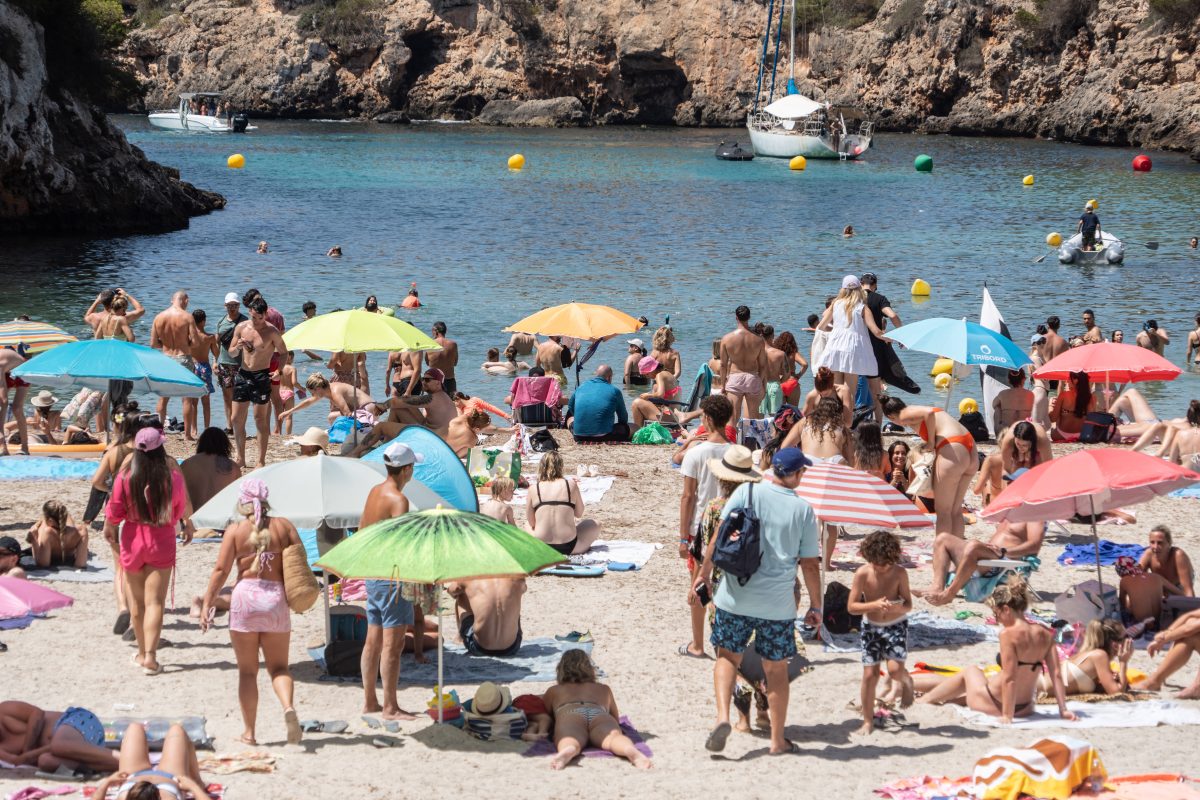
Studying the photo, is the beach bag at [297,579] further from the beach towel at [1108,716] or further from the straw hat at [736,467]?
the beach towel at [1108,716]

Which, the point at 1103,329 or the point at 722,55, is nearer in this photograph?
the point at 1103,329

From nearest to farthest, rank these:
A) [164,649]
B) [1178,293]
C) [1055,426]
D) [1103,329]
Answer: [164,649] → [1055,426] → [1103,329] → [1178,293]

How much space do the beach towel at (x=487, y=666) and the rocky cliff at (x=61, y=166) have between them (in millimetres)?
29140

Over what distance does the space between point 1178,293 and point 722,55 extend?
219 ft

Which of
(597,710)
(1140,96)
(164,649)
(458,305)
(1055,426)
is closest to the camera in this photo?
(597,710)

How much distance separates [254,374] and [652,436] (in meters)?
4.36

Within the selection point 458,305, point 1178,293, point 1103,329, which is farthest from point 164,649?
point 1178,293

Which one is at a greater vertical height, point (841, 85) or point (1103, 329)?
point (841, 85)

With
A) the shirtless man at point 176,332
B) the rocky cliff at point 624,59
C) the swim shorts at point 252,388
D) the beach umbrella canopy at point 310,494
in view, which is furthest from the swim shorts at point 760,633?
the rocky cliff at point 624,59

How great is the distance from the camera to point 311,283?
29359 millimetres

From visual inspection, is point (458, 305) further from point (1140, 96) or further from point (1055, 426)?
point (1140, 96)

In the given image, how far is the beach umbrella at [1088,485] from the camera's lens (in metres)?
8.70

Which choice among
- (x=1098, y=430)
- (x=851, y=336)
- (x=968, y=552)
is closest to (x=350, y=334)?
(x=851, y=336)

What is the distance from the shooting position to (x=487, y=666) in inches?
337
